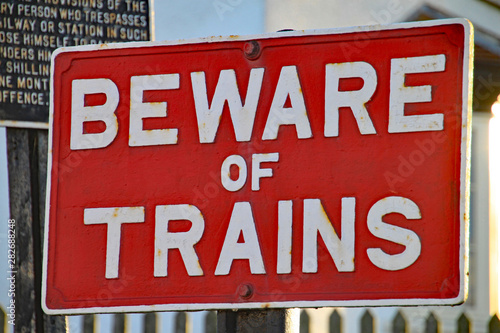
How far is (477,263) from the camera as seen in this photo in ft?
28.2

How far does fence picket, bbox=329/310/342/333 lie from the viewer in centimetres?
684

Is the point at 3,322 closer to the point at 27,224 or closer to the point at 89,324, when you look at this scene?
the point at 89,324

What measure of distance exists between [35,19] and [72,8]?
20cm

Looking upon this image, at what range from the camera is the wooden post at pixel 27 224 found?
14.6 feet

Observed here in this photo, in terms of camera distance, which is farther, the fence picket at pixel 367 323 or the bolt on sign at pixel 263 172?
the fence picket at pixel 367 323

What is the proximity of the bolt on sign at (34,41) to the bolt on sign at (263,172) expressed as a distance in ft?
6.45

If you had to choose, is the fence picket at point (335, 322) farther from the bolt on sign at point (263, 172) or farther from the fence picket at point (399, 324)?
the bolt on sign at point (263, 172)

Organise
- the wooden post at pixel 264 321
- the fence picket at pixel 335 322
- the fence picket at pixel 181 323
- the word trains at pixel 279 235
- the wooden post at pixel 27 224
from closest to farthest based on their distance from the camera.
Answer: the word trains at pixel 279 235 < the wooden post at pixel 264 321 < the wooden post at pixel 27 224 < the fence picket at pixel 181 323 < the fence picket at pixel 335 322

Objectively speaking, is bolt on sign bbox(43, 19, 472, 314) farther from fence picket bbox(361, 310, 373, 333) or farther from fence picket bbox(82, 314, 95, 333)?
fence picket bbox(361, 310, 373, 333)

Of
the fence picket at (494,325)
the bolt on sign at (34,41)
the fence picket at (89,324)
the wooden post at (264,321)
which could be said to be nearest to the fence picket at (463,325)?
the fence picket at (494,325)

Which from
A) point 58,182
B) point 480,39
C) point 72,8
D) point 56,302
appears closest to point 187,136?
point 58,182

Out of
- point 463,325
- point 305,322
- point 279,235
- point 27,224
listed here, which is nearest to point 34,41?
point 27,224

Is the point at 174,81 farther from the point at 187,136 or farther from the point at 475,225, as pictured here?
the point at 475,225

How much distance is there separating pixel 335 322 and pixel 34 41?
3513mm
